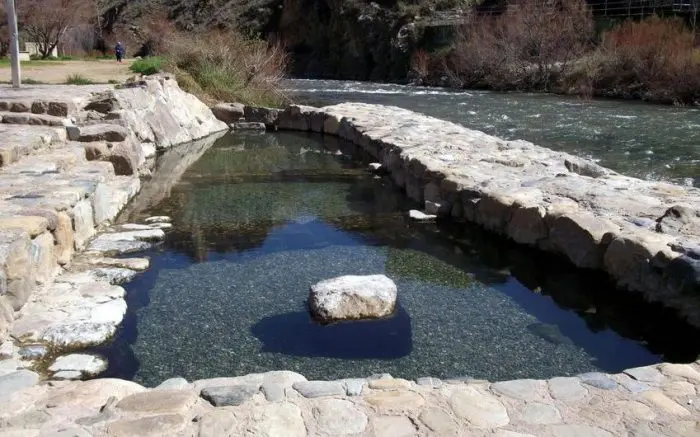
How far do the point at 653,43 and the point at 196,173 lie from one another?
59.7ft

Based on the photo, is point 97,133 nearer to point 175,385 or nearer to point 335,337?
point 335,337

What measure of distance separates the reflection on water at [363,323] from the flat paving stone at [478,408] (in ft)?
1.92

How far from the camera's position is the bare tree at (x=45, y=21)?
28797 mm

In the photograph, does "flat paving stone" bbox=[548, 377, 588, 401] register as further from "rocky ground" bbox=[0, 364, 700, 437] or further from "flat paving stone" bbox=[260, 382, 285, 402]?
"flat paving stone" bbox=[260, 382, 285, 402]

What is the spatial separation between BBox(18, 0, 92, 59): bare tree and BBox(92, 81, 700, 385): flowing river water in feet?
81.0

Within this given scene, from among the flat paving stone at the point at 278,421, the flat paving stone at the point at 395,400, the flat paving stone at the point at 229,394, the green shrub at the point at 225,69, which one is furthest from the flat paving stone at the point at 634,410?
the green shrub at the point at 225,69

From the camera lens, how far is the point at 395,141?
9578 millimetres

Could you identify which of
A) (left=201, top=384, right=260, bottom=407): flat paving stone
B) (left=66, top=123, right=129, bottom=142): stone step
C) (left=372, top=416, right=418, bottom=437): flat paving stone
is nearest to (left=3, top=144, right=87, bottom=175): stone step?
(left=66, top=123, right=129, bottom=142): stone step

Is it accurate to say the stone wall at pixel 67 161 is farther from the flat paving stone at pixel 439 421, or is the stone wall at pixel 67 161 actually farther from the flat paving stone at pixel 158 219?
the flat paving stone at pixel 439 421

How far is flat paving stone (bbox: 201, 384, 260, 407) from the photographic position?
2.94 metres

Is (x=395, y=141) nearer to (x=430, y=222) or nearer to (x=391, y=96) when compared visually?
(x=430, y=222)

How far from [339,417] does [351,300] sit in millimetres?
1527

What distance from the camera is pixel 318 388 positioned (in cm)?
312

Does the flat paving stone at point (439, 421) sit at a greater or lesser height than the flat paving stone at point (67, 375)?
greater
